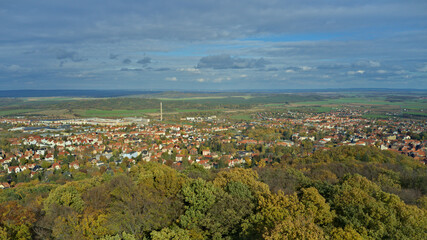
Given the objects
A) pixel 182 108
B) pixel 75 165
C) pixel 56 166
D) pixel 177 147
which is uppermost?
pixel 182 108

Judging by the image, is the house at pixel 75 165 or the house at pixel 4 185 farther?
the house at pixel 75 165

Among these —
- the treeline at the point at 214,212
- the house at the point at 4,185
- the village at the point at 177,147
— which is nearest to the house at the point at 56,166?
the village at the point at 177,147

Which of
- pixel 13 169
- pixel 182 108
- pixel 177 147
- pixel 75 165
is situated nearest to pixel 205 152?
pixel 177 147

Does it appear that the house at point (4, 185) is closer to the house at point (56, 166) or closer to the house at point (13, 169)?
the house at point (13, 169)

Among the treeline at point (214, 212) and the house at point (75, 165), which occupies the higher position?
the treeline at point (214, 212)

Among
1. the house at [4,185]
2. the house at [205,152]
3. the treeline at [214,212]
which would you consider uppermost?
the treeline at [214,212]

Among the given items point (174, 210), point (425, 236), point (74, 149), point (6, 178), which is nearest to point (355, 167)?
point (425, 236)

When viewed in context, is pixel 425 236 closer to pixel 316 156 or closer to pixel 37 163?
pixel 316 156

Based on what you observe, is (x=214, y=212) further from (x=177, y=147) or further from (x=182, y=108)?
(x=182, y=108)

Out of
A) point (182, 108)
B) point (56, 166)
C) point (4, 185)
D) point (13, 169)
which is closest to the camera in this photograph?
point (4, 185)

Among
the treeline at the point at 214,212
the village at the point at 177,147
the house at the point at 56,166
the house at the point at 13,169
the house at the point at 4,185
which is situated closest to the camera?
the treeline at the point at 214,212

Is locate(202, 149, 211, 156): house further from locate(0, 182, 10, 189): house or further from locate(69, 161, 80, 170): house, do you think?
locate(0, 182, 10, 189): house

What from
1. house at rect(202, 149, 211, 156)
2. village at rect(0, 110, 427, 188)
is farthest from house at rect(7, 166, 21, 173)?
house at rect(202, 149, 211, 156)
